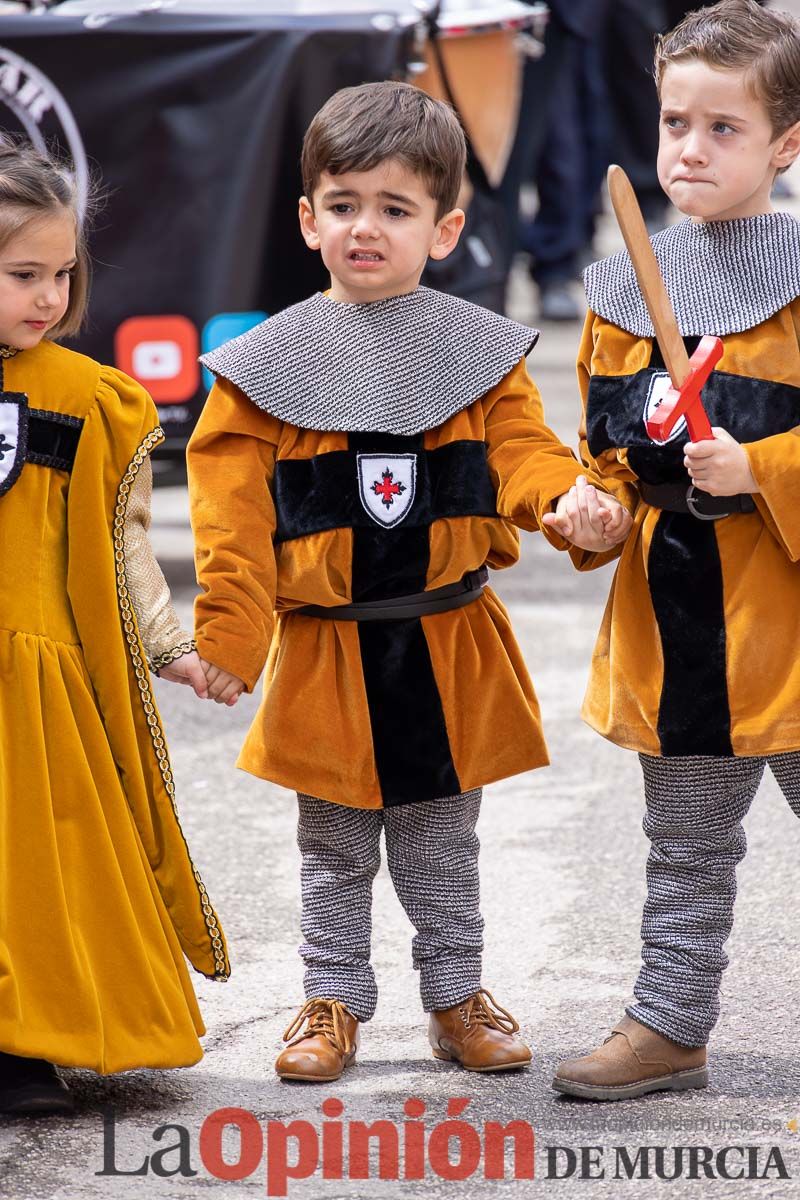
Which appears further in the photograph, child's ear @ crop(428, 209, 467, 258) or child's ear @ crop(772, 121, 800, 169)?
child's ear @ crop(428, 209, 467, 258)

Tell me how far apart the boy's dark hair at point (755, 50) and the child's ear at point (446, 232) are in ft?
1.20

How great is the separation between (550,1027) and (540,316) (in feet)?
20.1

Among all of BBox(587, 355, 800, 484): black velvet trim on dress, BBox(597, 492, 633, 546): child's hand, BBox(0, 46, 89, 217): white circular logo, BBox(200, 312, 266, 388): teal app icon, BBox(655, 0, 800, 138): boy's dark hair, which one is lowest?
BBox(597, 492, 633, 546): child's hand

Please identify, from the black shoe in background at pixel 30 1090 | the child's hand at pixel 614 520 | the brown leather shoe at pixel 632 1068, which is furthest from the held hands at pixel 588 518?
the black shoe in background at pixel 30 1090

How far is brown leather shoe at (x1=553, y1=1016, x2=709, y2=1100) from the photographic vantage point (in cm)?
272

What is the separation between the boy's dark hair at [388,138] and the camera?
2.70 meters

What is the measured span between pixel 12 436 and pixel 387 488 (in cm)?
52

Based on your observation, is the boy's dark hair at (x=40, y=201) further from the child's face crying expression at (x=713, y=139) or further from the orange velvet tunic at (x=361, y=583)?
the child's face crying expression at (x=713, y=139)

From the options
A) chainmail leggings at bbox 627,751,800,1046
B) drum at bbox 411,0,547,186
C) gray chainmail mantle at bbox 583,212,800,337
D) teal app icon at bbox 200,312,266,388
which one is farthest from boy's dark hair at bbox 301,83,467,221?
drum at bbox 411,0,547,186

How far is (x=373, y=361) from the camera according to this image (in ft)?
9.09

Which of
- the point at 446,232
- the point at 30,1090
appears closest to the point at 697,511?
the point at 446,232

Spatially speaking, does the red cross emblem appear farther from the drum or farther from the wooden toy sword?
the drum

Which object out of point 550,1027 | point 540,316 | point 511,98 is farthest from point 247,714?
point 540,316

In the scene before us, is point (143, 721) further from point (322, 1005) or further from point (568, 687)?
point (568, 687)
